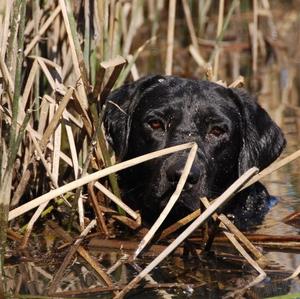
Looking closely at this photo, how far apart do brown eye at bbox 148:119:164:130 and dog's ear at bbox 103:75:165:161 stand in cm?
27

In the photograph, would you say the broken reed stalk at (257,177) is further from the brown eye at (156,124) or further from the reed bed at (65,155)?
the brown eye at (156,124)

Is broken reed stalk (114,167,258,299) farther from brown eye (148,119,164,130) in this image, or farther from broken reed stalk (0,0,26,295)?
brown eye (148,119,164,130)

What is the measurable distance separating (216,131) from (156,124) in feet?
1.21

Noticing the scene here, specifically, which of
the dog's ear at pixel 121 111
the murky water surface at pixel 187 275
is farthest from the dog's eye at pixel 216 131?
the murky water surface at pixel 187 275

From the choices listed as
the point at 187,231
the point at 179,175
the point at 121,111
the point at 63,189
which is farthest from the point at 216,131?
the point at 187,231

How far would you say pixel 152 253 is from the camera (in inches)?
206

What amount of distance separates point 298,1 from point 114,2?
8166mm

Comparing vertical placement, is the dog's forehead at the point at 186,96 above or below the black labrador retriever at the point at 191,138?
A: above

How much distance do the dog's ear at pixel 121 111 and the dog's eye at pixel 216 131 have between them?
0.58 metres

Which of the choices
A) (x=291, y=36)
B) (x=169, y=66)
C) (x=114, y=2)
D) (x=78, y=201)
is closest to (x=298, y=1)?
(x=291, y=36)

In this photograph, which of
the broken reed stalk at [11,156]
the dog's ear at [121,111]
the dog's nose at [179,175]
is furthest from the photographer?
the dog's ear at [121,111]

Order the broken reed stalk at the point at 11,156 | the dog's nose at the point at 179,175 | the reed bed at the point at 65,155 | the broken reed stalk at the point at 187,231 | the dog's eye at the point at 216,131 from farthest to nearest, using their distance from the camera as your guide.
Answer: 1. the dog's eye at the point at 216,131
2. the dog's nose at the point at 179,175
3. the reed bed at the point at 65,155
4. the broken reed stalk at the point at 11,156
5. the broken reed stalk at the point at 187,231

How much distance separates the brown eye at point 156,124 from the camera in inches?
241

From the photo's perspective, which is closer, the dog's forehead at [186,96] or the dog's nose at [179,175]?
the dog's nose at [179,175]
